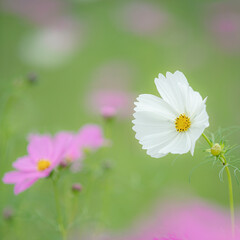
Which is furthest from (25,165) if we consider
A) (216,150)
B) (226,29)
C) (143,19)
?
(143,19)

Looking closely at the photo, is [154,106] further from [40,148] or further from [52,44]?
[52,44]

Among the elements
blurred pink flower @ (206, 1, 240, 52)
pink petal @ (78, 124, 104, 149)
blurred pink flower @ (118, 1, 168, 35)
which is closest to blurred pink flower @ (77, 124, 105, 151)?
pink petal @ (78, 124, 104, 149)

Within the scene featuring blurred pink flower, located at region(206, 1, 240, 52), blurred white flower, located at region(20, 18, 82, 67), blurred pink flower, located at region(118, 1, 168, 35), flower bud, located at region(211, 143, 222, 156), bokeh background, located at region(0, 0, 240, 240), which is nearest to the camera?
flower bud, located at region(211, 143, 222, 156)

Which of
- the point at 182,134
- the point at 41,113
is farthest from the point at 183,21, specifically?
the point at 182,134

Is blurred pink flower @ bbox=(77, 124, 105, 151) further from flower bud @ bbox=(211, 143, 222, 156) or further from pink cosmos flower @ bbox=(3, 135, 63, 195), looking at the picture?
flower bud @ bbox=(211, 143, 222, 156)

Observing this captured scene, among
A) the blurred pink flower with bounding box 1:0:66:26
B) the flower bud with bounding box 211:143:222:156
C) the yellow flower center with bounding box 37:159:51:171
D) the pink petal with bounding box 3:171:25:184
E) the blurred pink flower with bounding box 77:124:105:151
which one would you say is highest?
the blurred pink flower with bounding box 1:0:66:26

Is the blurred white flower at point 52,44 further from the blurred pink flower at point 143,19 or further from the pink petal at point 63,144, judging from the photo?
the pink petal at point 63,144

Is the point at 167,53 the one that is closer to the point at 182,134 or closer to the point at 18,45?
the point at 18,45
